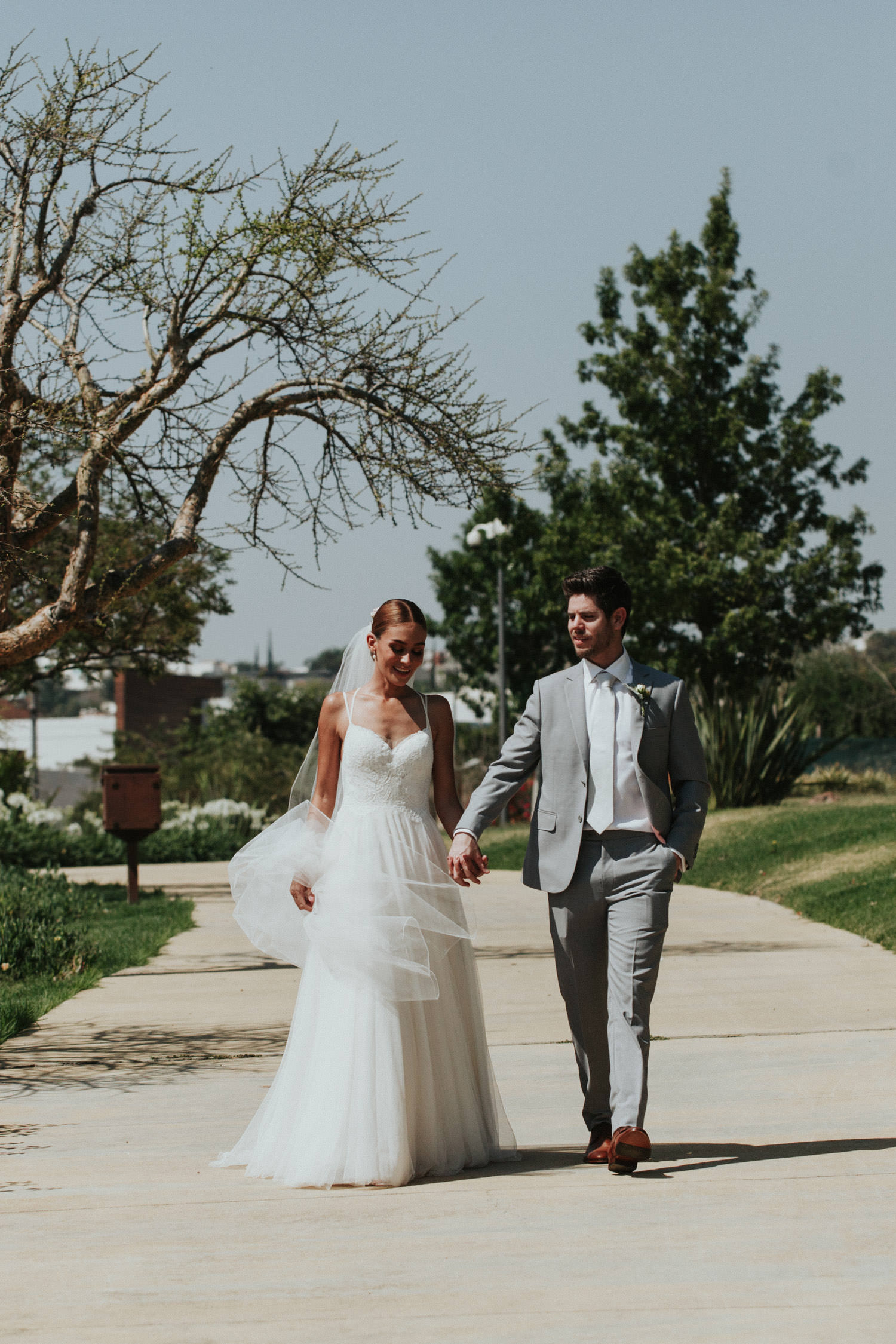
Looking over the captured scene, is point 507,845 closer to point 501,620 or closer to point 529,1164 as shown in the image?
point 501,620

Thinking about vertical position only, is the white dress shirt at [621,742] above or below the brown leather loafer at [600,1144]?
above

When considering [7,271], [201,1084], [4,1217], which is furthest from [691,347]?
[4,1217]

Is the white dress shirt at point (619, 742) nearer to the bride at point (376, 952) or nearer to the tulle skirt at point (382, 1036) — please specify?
the bride at point (376, 952)

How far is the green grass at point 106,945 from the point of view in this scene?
810 centimetres

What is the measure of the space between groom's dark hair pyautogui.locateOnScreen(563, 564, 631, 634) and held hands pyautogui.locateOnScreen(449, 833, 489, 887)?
3.08 feet

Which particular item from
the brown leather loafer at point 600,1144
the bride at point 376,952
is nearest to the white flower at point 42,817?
the bride at point 376,952

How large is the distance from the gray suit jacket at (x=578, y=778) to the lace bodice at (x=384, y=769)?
23 centimetres

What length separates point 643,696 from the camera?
16.1ft

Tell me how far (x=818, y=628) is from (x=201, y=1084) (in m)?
20.9

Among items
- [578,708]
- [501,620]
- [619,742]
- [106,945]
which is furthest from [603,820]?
[501,620]

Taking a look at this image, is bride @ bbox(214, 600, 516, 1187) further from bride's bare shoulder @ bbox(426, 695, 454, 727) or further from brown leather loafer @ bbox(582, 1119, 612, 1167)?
brown leather loafer @ bbox(582, 1119, 612, 1167)

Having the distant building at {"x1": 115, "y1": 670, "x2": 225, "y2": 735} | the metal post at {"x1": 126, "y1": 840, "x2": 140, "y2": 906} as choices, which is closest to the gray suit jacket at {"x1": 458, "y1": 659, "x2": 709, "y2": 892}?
A: the metal post at {"x1": 126, "y1": 840, "x2": 140, "y2": 906}

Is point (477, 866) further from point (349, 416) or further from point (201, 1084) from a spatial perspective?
point (349, 416)

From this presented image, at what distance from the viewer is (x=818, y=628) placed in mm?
25500
